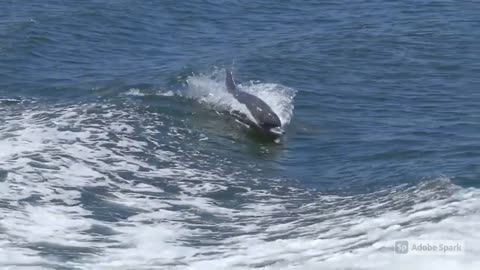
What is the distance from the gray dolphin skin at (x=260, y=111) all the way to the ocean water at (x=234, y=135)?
26 centimetres

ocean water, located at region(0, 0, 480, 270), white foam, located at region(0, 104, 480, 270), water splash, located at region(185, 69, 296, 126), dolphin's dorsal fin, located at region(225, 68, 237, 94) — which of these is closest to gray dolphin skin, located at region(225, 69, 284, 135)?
dolphin's dorsal fin, located at region(225, 68, 237, 94)

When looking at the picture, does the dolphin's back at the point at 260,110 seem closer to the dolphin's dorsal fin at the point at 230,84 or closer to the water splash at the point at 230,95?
the water splash at the point at 230,95

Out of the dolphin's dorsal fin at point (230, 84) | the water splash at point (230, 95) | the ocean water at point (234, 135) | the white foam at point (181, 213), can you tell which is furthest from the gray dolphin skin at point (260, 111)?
the white foam at point (181, 213)

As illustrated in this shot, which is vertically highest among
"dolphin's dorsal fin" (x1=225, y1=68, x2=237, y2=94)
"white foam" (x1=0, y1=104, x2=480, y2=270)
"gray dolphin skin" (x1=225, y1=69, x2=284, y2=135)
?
"dolphin's dorsal fin" (x1=225, y1=68, x2=237, y2=94)

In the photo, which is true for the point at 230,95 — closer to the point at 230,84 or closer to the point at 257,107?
the point at 230,84

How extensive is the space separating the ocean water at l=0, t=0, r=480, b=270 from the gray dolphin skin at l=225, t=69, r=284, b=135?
0.26 meters

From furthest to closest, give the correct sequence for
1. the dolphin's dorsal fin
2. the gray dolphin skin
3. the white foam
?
the dolphin's dorsal fin → the gray dolphin skin → the white foam

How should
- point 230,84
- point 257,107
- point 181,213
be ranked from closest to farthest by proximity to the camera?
1. point 181,213
2. point 257,107
3. point 230,84

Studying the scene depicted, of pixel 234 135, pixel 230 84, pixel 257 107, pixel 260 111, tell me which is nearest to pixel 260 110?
pixel 260 111

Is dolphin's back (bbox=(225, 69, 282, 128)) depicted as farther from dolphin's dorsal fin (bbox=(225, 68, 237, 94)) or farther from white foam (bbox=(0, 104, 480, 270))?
white foam (bbox=(0, 104, 480, 270))

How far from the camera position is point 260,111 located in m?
20.7

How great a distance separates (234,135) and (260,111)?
0.89m

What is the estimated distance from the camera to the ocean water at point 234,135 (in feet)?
44.8

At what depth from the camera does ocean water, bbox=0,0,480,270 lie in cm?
1365
